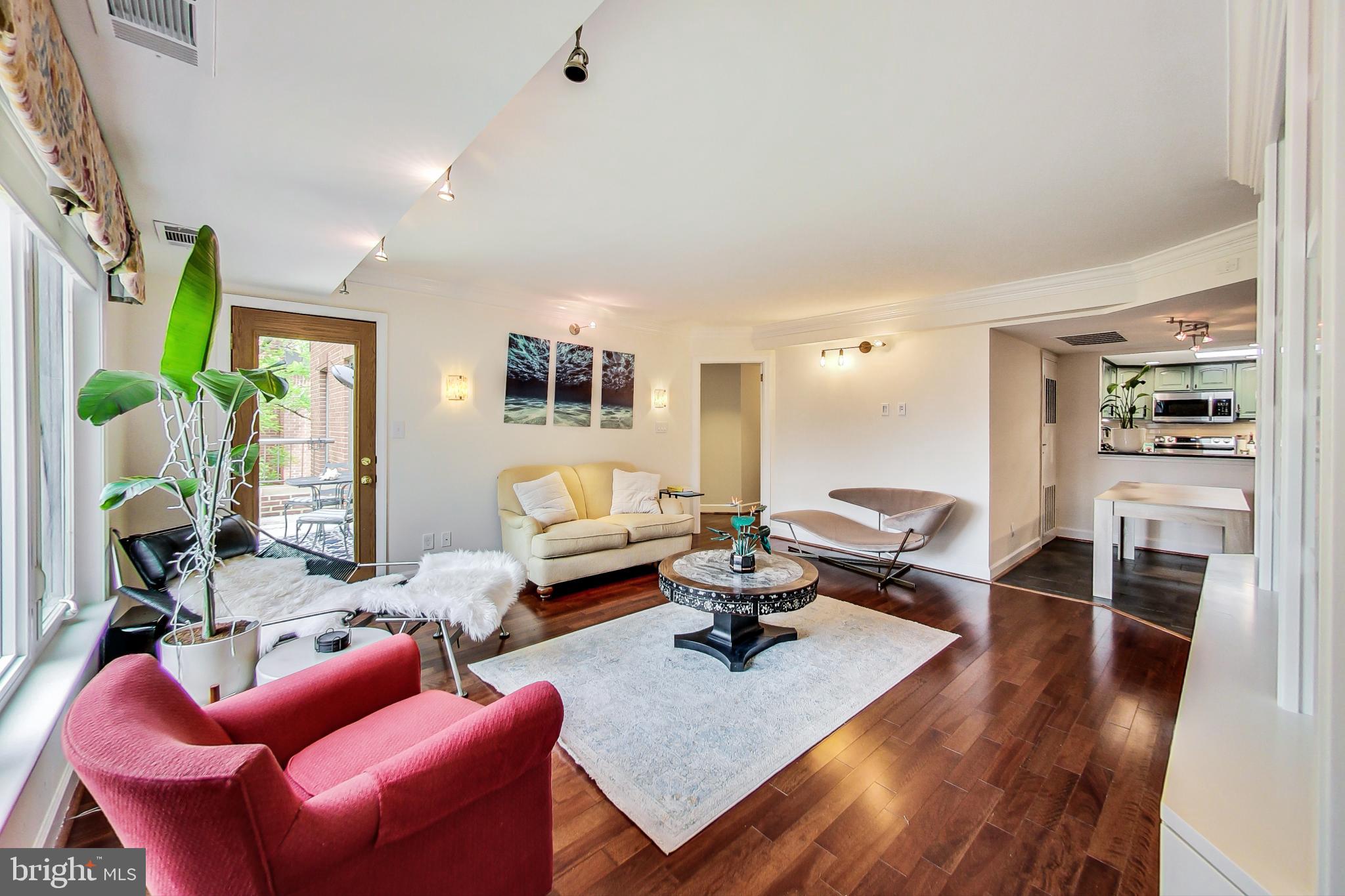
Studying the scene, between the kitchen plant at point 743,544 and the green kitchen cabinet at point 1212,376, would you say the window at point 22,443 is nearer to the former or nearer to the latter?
the kitchen plant at point 743,544

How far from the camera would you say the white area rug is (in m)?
1.89

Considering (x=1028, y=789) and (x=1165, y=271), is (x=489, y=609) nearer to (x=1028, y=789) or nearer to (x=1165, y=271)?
(x=1028, y=789)

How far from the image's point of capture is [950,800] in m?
1.84

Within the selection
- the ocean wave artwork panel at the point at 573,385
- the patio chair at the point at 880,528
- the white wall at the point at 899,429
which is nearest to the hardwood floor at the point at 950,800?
the patio chair at the point at 880,528

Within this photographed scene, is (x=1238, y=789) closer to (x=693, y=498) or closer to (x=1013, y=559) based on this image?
(x=1013, y=559)

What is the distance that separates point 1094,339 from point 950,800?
4.91 m

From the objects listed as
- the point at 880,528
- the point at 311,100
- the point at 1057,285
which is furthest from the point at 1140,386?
the point at 311,100

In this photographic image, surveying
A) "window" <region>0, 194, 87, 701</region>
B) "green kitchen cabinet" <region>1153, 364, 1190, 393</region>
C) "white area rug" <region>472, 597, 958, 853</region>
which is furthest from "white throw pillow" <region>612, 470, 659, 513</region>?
"green kitchen cabinet" <region>1153, 364, 1190, 393</region>

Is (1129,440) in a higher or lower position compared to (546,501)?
higher

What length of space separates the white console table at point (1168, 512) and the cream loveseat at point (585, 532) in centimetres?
321

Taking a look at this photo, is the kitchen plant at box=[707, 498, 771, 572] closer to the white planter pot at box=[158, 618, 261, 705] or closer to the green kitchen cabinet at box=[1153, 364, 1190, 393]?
the white planter pot at box=[158, 618, 261, 705]

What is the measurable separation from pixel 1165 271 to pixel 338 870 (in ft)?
17.0

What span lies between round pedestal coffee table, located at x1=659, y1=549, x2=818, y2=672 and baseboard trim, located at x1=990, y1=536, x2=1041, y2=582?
247cm

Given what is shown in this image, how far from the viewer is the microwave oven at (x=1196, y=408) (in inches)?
243
